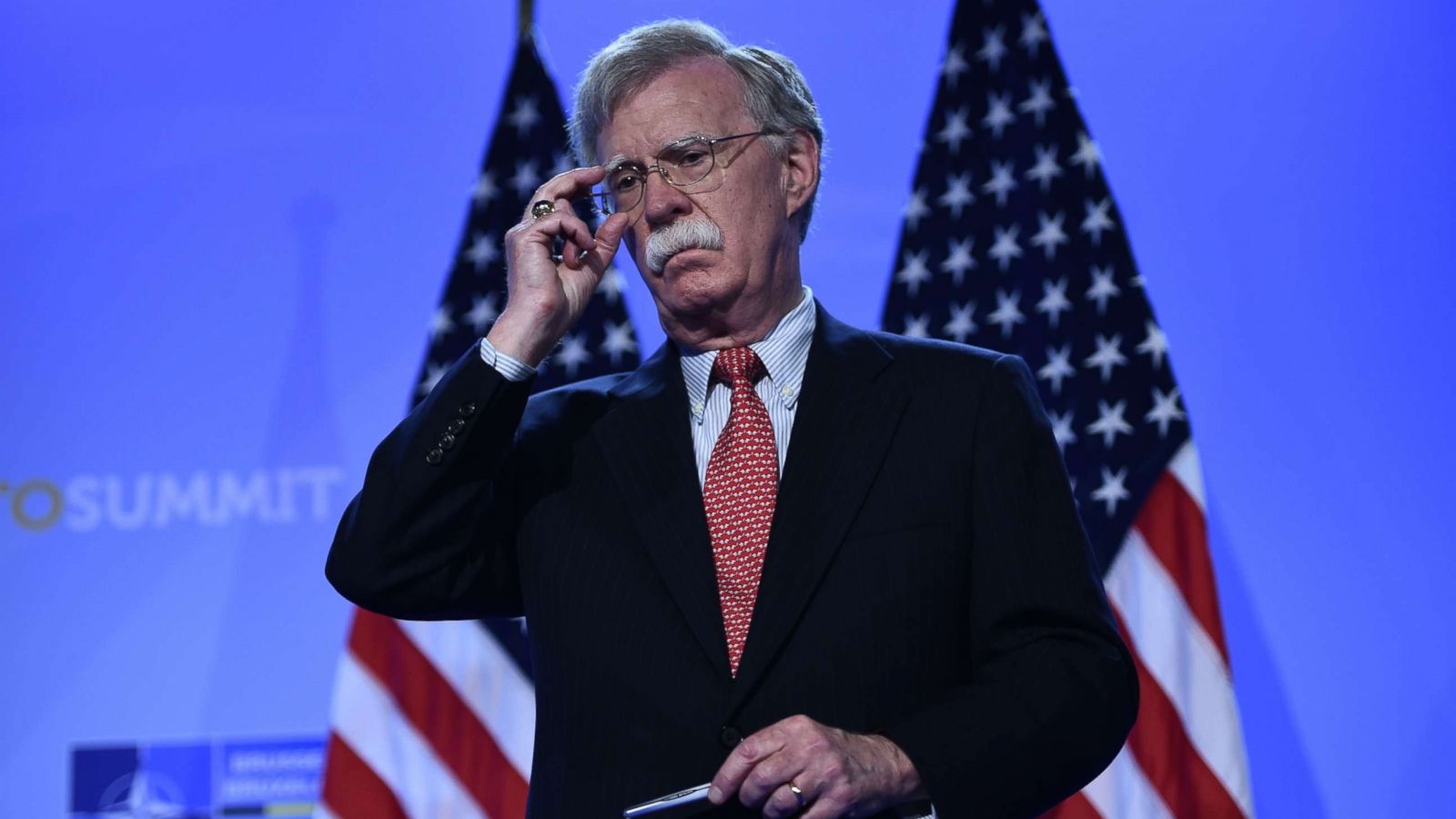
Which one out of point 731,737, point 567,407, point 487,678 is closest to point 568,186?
point 567,407

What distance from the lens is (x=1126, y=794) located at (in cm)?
278

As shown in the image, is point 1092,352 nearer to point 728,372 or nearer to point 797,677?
point 728,372

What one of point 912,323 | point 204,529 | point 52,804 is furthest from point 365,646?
point 912,323

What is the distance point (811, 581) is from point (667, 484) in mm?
208

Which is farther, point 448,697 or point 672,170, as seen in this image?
point 448,697

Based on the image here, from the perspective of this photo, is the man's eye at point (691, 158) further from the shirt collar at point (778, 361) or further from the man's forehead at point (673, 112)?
the shirt collar at point (778, 361)

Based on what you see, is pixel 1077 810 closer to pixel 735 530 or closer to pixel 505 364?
pixel 735 530

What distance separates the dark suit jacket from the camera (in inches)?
51.6

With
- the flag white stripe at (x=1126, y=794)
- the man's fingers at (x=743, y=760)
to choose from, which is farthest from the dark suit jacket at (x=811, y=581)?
the flag white stripe at (x=1126, y=794)

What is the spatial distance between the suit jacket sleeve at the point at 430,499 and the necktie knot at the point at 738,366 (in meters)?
0.24

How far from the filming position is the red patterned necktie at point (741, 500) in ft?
4.56

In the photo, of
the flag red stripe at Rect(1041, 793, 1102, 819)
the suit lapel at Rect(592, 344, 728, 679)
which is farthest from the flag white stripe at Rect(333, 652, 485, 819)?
the suit lapel at Rect(592, 344, 728, 679)

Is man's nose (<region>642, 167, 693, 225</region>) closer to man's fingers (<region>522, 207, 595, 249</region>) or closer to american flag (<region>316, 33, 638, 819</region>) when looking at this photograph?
man's fingers (<region>522, 207, 595, 249</region>)

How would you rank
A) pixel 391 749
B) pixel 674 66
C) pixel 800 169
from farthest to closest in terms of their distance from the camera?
1. pixel 391 749
2. pixel 800 169
3. pixel 674 66
